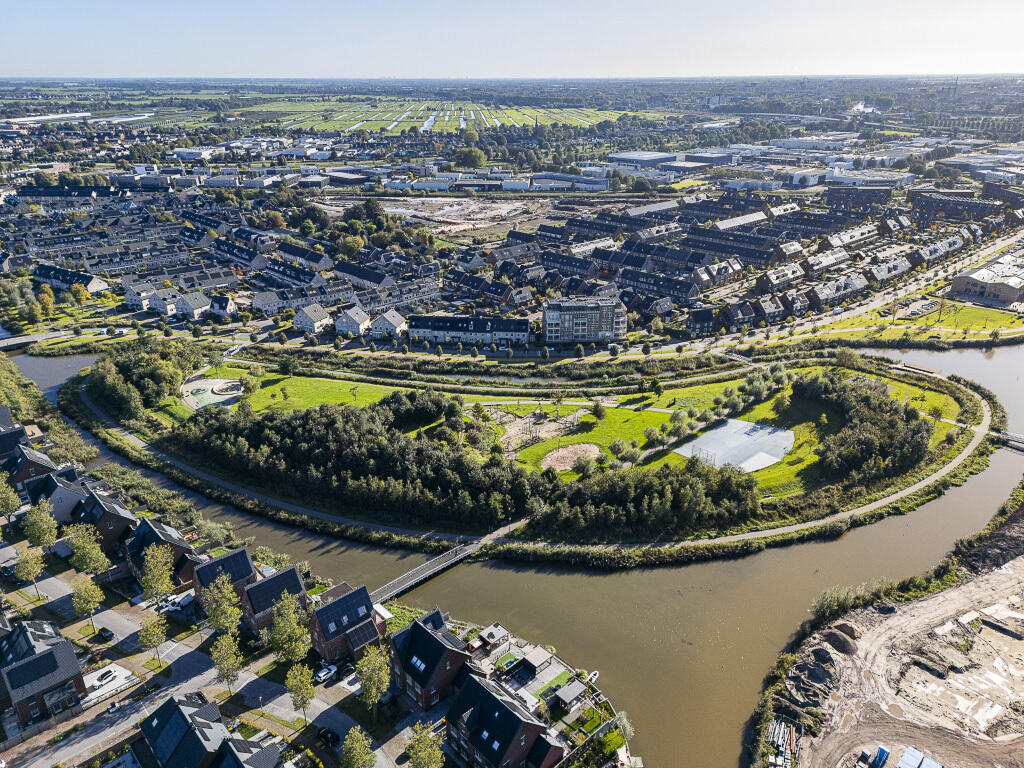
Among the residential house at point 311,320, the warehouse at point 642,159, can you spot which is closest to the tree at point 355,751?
the residential house at point 311,320

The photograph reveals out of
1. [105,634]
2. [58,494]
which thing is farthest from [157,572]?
[58,494]

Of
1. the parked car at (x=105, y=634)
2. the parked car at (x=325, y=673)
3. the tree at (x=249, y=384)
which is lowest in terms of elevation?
the parked car at (x=325, y=673)

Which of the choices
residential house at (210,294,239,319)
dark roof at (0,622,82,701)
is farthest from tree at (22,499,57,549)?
residential house at (210,294,239,319)

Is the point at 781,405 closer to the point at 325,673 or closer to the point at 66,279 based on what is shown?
the point at 325,673

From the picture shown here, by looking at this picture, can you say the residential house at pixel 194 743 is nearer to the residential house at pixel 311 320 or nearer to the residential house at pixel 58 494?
the residential house at pixel 58 494

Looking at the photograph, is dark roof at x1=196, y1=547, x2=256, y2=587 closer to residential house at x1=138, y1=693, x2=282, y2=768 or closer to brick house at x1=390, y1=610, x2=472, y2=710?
residential house at x1=138, y1=693, x2=282, y2=768

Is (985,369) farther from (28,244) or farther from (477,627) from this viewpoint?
(28,244)
